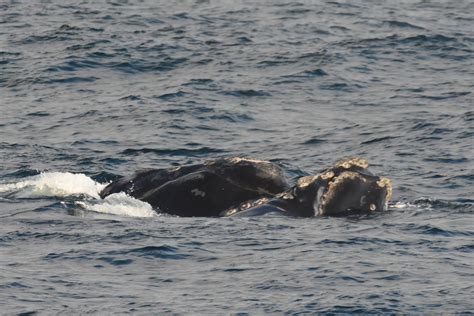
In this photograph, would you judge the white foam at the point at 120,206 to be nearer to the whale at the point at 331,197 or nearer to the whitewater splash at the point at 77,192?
the whitewater splash at the point at 77,192

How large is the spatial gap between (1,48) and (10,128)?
9975mm

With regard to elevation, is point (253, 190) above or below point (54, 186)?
above

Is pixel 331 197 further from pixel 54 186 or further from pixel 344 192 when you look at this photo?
pixel 54 186

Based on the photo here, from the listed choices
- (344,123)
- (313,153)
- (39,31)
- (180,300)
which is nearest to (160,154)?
(313,153)

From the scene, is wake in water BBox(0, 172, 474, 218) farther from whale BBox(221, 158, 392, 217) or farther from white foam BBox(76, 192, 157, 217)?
whale BBox(221, 158, 392, 217)

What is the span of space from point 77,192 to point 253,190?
3.67 metres

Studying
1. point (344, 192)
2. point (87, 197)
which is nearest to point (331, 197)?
point (344, 192)

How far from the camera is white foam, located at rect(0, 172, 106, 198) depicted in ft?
80.6

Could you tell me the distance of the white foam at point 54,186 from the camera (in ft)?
80.6

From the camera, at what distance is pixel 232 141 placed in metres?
29.8

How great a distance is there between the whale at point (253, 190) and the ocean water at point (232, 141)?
47 cm

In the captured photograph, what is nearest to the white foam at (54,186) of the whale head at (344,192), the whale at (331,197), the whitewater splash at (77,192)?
the whitewater splash at (77,192)

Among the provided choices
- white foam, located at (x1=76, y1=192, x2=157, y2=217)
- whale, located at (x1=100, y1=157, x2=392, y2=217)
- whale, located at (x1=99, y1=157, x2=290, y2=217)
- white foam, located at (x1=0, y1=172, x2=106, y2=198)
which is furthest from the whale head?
white foam, located at (x1=0, y1=172, x2=106, y2=198)

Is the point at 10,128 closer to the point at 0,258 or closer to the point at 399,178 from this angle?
the point at 399,178
